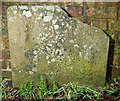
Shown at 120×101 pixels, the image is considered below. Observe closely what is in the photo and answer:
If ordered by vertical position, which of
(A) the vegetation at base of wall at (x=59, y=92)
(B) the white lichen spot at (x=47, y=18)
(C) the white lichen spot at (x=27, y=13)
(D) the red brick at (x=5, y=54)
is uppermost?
(C) the white lichen spot at (x=27, y=13)

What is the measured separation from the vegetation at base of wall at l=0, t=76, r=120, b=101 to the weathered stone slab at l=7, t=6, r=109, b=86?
7 centimetres

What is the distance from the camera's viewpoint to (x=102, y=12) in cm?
138

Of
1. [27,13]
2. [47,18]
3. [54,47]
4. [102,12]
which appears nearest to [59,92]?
[54,47]

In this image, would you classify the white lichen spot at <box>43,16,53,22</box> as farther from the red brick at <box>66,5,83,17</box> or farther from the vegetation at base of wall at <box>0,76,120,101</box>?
the vegetation at base of wall at <box>0,76,120,101</box>

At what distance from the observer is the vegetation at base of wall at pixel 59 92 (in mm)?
1312

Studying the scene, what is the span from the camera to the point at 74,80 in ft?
4.65

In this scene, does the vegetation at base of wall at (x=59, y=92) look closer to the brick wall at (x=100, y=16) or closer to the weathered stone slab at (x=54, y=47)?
the weathered stone slab at (x=54, y=47)

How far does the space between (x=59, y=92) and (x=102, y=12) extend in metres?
1.02

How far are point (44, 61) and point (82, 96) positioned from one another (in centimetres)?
57

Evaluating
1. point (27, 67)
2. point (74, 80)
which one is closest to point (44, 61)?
point (27, 67)

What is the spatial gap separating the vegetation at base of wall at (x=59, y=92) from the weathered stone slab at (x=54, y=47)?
74mm

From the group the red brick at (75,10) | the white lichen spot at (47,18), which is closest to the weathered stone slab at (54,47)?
the white lichen spot at (47,18)

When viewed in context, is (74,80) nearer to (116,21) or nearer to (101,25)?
(101,25)

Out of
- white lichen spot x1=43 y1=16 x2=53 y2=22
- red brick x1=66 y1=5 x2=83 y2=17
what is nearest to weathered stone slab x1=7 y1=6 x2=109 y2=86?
white lichen spot x1=43 y1=16 x2=53 y2=22
